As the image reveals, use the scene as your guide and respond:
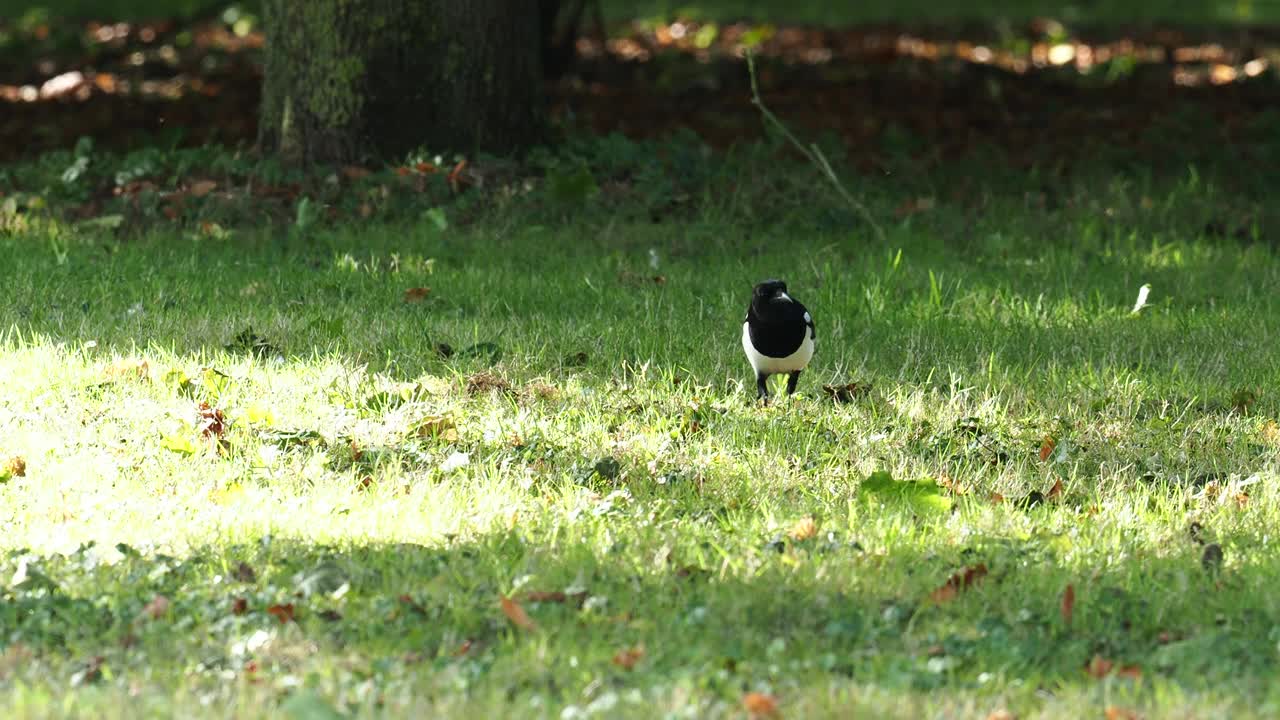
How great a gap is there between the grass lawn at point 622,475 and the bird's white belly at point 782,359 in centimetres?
17

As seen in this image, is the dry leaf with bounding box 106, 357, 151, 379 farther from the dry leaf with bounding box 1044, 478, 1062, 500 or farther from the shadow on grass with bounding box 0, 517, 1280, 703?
the dry leaf with bounding box 1044, 478, 1062, 500

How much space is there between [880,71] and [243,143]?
20.5ft

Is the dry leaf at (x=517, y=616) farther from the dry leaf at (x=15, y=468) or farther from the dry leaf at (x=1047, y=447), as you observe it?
the dry leaf at (x=1047, y=447)

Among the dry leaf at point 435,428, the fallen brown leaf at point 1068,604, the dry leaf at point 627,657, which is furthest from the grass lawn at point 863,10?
the dry leaf at point 627,657

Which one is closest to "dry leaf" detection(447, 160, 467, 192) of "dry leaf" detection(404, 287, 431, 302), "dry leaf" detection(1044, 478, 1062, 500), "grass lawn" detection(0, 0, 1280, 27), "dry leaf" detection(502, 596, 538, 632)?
"dry leaf" detection(404, 287, 431, 302)

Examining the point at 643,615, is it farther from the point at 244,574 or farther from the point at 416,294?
the point at 416,294

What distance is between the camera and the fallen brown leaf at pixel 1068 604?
380 cm

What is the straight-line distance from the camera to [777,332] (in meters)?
5.21

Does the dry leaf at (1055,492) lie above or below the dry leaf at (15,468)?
below

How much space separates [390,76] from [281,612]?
5.33 metres

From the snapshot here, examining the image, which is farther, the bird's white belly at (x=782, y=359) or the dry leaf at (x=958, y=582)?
the bird's white belly at (x=782, y=359)

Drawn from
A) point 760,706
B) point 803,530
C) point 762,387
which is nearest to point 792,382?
point 762,387

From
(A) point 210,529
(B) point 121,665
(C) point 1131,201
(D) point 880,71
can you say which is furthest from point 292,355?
(D) point 880,71

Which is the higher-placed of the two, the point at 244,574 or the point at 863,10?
the point at 863,10
